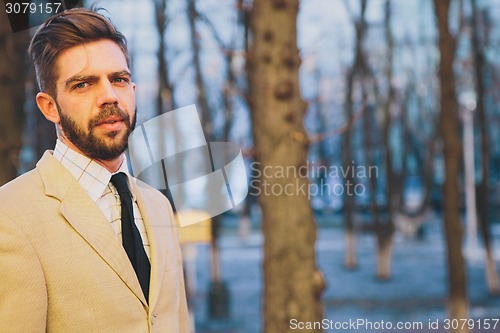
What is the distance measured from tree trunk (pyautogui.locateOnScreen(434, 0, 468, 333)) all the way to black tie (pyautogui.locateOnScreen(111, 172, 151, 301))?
24.0ft

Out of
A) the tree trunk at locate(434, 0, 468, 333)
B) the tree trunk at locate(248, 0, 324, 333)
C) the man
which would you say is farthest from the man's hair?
the tree trunk at locate(434, 0, 468, 333)

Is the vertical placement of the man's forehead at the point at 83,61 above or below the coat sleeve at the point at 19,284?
above

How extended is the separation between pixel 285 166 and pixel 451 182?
4905mm

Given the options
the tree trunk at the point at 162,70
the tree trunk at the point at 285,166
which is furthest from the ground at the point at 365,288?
the tree trunk at the point at 162,70

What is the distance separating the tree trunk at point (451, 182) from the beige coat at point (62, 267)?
292 inches

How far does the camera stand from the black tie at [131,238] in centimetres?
194

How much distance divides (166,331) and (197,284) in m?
18.2

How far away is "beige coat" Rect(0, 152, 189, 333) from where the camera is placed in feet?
5.52

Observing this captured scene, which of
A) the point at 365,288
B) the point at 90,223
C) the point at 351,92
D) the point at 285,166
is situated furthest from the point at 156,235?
the point at 351,92

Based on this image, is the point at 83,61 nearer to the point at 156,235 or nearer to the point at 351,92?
the point at 156,235

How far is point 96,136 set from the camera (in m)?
1.83

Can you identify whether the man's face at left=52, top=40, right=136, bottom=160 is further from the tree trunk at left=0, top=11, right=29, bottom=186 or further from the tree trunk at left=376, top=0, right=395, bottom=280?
the tree trunk at left=376, top=0, right=395, bottom=280

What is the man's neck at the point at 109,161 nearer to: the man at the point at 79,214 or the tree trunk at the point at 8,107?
the man at the point at 79,214

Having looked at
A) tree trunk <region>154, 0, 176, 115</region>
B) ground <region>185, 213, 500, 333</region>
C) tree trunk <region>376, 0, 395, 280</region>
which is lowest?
ground <region>185, 213, 500, 333</region>
